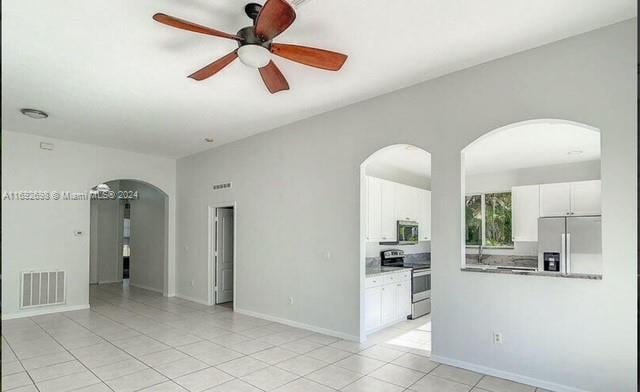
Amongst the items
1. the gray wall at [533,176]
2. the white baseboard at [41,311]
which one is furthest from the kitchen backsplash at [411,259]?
the white baseboard at [41,311]

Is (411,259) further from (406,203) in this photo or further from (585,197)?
(585,197)

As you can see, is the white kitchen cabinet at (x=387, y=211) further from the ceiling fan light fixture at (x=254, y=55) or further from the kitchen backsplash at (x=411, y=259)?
the ceiling fan light fixture at (x=254, y=55)

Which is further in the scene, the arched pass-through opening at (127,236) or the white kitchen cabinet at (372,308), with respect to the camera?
the arched pass-through opening at (127,236)

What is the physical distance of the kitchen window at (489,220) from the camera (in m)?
7.86

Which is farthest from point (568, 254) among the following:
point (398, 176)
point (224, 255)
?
point (224, 255)

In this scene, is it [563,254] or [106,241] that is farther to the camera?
[106,241]

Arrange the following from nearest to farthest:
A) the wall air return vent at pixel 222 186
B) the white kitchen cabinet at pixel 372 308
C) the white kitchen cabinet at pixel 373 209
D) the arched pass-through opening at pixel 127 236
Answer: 1. the white kitchen cabinet at pixel 372 308
2. the white kitchen cabinet at pixel 373 209
3. the wall air return vent at pixel 222 186
4. the arched pass-through opening at pixel 127 236

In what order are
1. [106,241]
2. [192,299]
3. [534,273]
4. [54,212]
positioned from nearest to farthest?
[534,273]
[54,212]
[192,299]
[106,241]

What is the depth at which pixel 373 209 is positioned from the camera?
608cm

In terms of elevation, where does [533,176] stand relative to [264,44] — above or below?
below

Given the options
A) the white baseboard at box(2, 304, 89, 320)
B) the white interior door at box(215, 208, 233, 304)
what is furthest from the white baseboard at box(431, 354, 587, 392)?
the white baseboard at box(2, 304, 89, 320)

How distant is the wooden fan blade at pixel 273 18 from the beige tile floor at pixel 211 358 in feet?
10.0

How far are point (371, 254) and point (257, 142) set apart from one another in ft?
8.98

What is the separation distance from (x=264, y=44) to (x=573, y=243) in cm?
523
